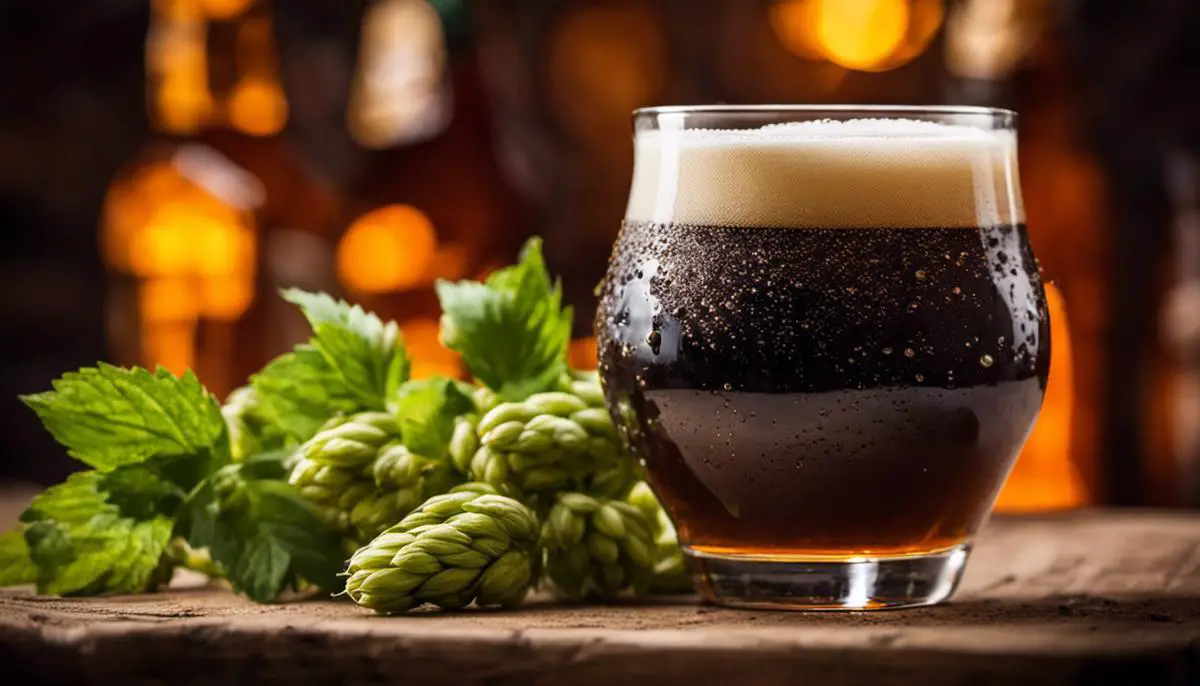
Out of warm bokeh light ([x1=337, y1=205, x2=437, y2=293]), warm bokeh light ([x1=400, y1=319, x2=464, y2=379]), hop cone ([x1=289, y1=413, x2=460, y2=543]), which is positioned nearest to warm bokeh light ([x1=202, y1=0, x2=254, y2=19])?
warm bokeh light ([x1=337, y1=205, x2=437, y2=293])

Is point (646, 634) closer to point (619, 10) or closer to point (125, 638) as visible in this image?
point (125, 638)

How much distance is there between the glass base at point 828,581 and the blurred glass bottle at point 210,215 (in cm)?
181

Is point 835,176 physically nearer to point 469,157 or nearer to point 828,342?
point 828,342

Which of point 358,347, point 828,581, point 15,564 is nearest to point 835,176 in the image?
point 828,581

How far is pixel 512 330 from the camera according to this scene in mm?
1195

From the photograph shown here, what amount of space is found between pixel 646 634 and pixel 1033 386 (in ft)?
1.17

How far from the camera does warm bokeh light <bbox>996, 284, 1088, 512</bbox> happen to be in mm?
2627

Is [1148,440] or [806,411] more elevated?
[806,411]

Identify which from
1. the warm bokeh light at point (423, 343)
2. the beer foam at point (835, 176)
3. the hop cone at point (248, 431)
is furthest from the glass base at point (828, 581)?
the warm bokeh light at point (423, 343)

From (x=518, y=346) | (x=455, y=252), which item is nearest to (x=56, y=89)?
(x=455, y=252)

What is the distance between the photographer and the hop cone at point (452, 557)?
3.30 feet

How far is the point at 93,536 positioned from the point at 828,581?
1.63 feet

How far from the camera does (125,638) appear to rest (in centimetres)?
90

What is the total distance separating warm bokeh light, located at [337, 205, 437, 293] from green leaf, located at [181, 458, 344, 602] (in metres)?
1.59
